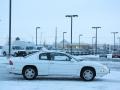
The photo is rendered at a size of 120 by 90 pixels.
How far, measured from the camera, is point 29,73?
16719 millimetres

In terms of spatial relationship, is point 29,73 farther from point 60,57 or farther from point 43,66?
point 60,57

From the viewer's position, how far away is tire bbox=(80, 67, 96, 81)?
54.9 feet

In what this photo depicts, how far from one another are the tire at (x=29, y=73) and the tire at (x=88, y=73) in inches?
94.5

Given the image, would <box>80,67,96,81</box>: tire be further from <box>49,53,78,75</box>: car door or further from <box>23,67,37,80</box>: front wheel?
<box>23,67,37,80</box>: front wheel

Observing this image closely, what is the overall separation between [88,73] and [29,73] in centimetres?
294

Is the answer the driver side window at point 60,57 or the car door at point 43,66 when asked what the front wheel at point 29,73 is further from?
the driver side window at point 60,57

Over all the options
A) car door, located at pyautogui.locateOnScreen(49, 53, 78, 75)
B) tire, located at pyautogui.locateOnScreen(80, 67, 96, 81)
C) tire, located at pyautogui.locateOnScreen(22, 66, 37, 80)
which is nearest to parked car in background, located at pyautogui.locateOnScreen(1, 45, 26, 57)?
tire, located at pyautogui.locateOnScreen(22, 66, 37, 80)

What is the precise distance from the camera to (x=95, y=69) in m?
16.8

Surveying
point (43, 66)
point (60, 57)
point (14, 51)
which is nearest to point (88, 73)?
point (60, 57)
